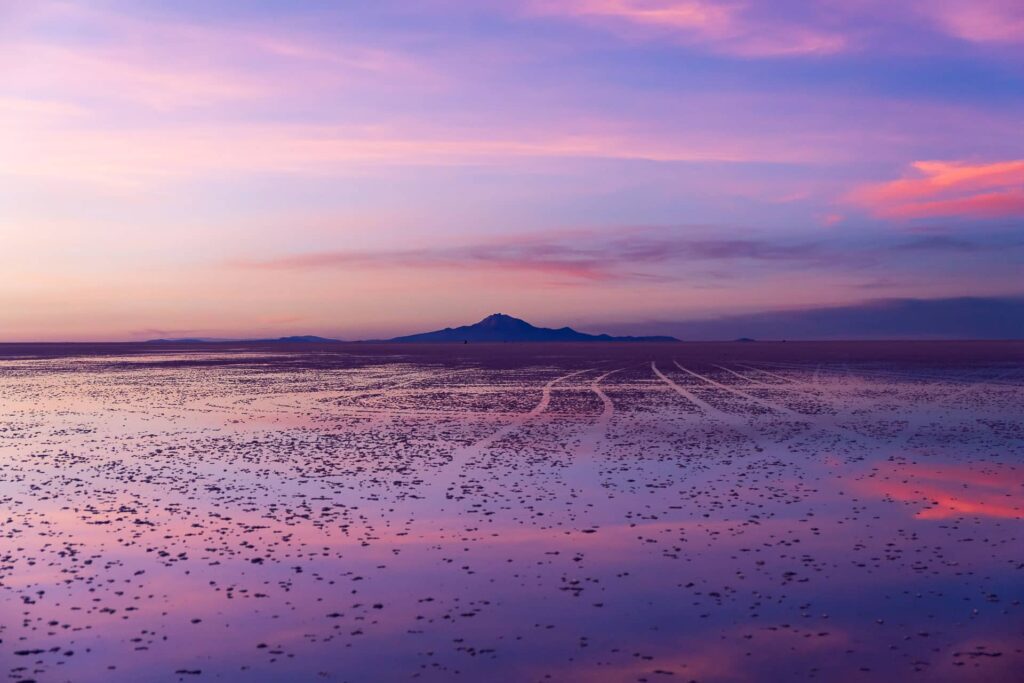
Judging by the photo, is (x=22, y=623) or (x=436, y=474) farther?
(x=436, y=474)

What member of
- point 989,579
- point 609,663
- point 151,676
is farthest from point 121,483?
point 989,579

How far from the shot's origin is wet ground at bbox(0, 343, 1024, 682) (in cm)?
934

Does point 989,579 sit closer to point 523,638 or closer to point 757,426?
point 523,638

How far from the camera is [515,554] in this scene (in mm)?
13352

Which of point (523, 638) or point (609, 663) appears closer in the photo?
point (609, 663)

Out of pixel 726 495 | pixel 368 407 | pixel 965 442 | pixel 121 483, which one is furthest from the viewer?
pixel 368 407

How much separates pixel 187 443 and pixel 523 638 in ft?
64.2

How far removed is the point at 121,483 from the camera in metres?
19.6

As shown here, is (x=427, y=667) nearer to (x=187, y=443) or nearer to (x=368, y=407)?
(x=187, y=443)

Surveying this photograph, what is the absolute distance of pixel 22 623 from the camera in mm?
10336

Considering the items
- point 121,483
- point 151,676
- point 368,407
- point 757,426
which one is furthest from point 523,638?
point 368,407

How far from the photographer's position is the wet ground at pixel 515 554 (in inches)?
368

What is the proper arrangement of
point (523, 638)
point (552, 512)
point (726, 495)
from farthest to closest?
point (726, 495)
point (552, 512)
point (523, 638)

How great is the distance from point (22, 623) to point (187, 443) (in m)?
16.7
